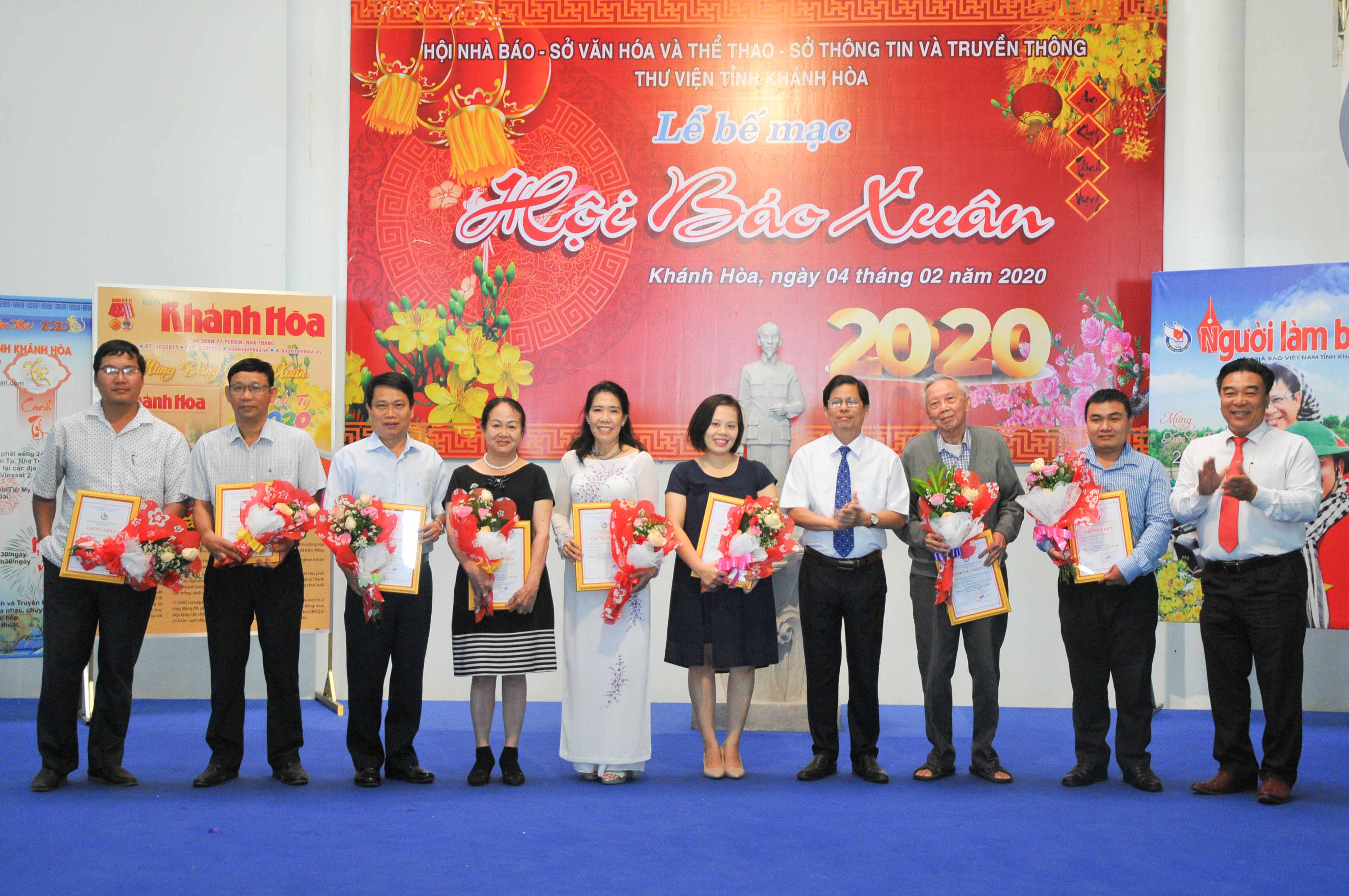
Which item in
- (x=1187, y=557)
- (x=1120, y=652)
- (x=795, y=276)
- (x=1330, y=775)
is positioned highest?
(x=795, y=276)

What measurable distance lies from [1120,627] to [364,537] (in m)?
2.80

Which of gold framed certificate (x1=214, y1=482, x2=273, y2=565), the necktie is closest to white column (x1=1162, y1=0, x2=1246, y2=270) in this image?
the necktie

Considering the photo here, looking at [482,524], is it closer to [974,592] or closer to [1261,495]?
[974,592]

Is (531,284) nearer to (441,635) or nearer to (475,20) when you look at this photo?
(475,20)

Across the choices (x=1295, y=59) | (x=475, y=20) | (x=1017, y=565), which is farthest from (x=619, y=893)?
(x=1295, y=59)

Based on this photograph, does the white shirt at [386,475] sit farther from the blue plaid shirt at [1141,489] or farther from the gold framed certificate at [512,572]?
the blue plaid shirt at [1141,489]

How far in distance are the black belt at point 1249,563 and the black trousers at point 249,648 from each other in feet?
11.2

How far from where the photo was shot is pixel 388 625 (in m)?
3.99

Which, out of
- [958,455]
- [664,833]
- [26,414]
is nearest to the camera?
[664,833]

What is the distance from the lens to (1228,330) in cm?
533

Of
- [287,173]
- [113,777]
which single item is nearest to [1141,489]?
[113,777]

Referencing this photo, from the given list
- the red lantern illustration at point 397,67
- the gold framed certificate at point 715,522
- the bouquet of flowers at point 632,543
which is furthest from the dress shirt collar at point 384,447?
the red lantern illustration at point 397,67

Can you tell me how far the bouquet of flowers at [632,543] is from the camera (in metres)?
3.97

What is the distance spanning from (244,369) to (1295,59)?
560 cm
